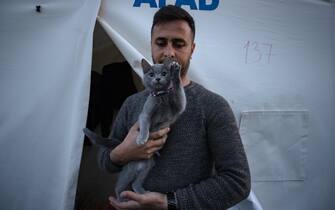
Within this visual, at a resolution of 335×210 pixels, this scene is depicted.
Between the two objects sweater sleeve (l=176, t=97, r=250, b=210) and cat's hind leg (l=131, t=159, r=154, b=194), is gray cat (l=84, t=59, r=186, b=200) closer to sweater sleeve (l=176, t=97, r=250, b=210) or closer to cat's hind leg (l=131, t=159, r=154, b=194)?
cat's hind leg (l=131, t=159, r=154, b=194)

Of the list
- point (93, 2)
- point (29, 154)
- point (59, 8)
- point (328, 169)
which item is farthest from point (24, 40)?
point (328, 169)

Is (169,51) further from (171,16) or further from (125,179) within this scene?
(125,179)

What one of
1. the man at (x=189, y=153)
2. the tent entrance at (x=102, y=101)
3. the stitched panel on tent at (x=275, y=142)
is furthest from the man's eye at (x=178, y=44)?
the tent entrance at (x=102, y=101)

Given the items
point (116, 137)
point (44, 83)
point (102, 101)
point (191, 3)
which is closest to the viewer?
point (116, 137)

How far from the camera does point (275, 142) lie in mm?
1798

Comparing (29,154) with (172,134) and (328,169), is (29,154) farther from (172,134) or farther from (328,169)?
(328,169)

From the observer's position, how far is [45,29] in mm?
1579

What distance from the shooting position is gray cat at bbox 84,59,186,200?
Answer: 0.94m

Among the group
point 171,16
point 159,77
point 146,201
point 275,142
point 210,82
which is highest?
point 171,16

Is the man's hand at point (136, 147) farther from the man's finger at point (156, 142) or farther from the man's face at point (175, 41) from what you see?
the man's face at point (175, 41)

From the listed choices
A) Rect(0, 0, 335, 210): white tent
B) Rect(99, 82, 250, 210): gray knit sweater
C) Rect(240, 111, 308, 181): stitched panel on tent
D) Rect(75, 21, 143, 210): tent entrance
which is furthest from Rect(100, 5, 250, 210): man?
Rect(75, 21, 143, 210): tent entrance

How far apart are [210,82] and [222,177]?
837 mm

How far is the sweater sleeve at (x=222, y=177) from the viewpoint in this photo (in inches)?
35.8

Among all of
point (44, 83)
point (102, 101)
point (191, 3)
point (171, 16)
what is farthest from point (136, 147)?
point (102, 101)
